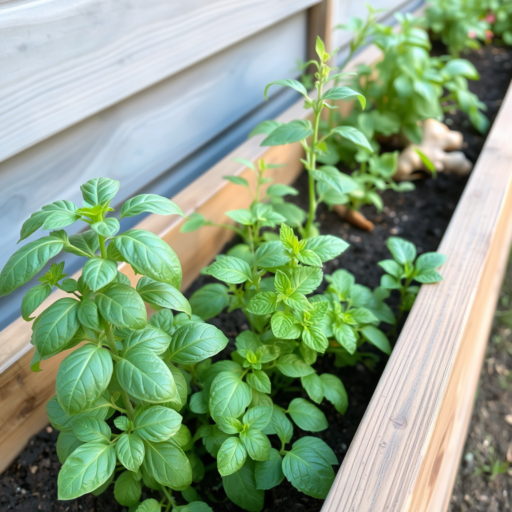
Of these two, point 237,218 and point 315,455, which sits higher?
point 237,218

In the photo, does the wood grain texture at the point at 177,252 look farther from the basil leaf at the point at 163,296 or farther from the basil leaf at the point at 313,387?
the basil leaf at the point at 313,387

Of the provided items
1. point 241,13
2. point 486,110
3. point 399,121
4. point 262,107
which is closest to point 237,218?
point 241,13

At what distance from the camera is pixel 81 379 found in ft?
1.99

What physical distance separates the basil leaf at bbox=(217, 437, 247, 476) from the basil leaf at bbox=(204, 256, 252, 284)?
0.98 feet

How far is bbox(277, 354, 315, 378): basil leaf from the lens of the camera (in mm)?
914

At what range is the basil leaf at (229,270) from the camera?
0.88 meters

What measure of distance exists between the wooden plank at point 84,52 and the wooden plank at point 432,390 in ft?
3.07

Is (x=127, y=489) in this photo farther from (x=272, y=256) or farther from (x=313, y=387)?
(x=272, y=256)

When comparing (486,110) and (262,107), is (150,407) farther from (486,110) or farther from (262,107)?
(486,110)

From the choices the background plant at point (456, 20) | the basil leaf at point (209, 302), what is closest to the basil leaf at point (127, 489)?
the basil leaf at point (209, 302)

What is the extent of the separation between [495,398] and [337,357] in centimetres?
76

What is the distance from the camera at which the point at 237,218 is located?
106cm

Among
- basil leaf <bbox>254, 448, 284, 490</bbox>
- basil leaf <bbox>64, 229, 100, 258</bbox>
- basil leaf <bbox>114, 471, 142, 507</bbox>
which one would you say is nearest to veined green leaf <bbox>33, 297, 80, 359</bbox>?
basil leaf <bbox>64, 229, 100, 258</bbox>

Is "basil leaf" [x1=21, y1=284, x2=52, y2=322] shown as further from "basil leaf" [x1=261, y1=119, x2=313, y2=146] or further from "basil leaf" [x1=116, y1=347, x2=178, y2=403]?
"basil leaf" [x1=261, y1=119, x2=313, y2=146]
